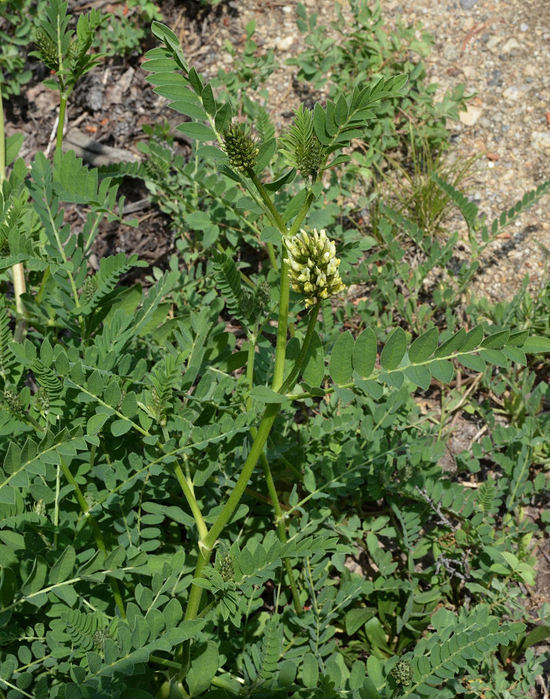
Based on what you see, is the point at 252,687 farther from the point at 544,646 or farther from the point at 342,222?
the point at 342,222

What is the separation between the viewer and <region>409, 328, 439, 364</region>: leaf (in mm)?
1372

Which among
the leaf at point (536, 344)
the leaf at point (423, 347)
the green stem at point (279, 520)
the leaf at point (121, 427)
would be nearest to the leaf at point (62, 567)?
the leaf at point (121, 427)

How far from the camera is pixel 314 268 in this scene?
124 cm

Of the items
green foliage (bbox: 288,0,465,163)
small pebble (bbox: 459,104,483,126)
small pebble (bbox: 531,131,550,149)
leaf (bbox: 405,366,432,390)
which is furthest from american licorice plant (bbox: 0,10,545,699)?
small pebble (bbox: 531,131,550,149)

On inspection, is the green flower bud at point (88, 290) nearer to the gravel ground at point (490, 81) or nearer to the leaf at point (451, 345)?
the leaf at point (451, 345)

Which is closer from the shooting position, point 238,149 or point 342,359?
Result: point 238,149

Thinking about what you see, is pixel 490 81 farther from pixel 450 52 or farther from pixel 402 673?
A: pixel 402 673

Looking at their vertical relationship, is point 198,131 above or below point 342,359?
above

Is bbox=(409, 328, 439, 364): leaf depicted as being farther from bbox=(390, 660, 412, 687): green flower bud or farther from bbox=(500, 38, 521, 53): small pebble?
Result: bbox=(500, 38, 521, 53): small pebble

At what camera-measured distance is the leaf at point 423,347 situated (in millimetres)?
1372

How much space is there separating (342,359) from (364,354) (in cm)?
6

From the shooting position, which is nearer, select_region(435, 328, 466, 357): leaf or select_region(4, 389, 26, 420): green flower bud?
select_region(435, 328, 466, 357): leaf

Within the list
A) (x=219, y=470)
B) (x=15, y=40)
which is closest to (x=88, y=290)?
(x=219, y=470)

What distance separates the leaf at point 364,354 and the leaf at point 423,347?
0.26 ft
